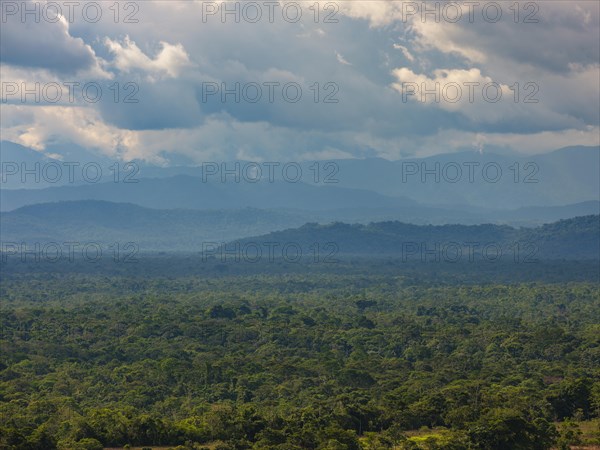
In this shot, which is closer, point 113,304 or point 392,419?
point 392,419

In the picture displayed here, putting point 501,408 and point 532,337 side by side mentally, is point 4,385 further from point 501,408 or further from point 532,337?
point 532,337

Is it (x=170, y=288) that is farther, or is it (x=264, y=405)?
(x=170, y=288)

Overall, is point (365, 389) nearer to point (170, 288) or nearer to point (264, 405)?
point (264, 405)

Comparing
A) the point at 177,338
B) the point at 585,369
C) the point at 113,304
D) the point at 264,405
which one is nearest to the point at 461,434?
the point at 264,405

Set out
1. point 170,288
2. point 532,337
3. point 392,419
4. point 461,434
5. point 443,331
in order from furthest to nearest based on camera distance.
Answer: point 170,288
point 443,331
point 532,337
point 392,419
point 461,434

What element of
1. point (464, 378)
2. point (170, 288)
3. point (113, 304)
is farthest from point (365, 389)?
point (170, 288)

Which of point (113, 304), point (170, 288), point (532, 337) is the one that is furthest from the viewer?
point (170, 288)
